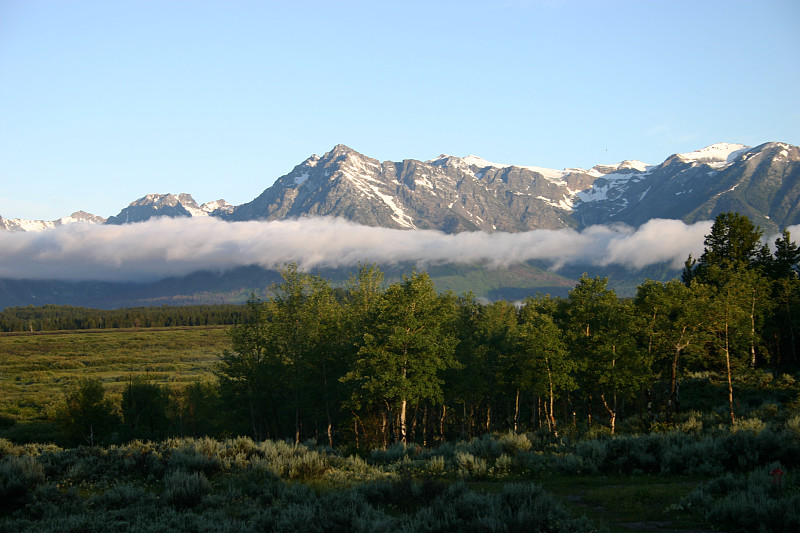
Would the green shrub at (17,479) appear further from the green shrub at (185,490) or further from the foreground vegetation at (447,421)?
the green shrub at (185,490)

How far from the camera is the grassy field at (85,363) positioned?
79375 mm

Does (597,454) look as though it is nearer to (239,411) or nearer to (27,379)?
(239,411)

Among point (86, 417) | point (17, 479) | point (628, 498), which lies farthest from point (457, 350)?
point (86, 417)

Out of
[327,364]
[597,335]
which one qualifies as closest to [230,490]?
[327,364]

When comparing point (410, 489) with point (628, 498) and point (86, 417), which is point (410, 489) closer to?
point (628, 498)

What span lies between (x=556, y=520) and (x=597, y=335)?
30.4 metres

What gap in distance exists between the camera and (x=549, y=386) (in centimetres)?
3884

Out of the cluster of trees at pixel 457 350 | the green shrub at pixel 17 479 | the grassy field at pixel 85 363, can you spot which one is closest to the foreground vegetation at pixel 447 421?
the green shrub at pixel 17 479

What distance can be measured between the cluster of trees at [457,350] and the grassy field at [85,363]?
36.1ft

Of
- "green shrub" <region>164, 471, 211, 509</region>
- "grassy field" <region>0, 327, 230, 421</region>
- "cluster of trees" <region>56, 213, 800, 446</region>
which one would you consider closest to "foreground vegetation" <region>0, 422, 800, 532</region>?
"green shrub" <region>164, 471, 211, 509</region>

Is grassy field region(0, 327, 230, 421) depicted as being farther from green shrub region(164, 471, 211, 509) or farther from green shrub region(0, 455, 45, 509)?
green shrub region(164, 471, 211, 509)

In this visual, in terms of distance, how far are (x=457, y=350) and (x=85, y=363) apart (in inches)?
4668

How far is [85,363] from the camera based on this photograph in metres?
131

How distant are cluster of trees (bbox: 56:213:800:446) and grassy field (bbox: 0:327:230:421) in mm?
11011
